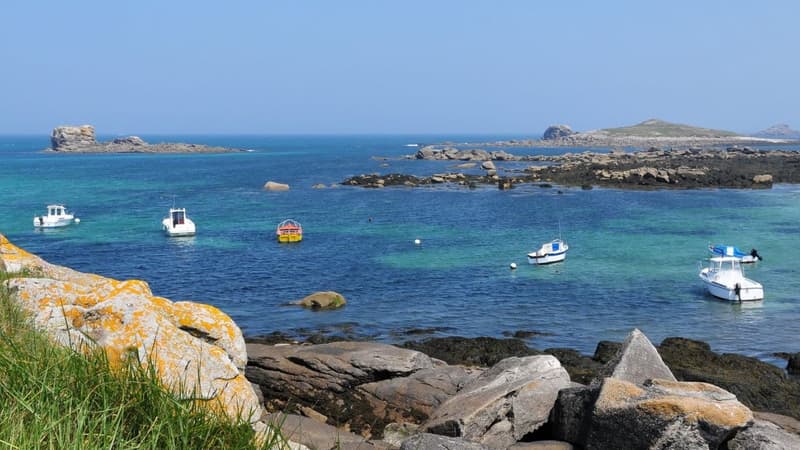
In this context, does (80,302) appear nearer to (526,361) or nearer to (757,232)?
(526,361)

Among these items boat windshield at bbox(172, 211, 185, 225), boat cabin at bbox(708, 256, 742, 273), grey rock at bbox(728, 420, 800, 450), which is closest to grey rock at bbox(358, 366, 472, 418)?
grey rock at bbox(728, 420, 800, 450)

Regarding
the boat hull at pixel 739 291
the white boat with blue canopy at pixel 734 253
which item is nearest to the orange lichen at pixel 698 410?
the boat hull at pixel 739 291

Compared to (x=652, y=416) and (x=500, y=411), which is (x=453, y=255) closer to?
(x=500, y=411)

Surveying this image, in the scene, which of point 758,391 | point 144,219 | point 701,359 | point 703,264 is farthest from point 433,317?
point 144,219

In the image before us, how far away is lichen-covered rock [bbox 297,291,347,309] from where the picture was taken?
3372 centimetres

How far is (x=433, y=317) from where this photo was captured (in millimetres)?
31828

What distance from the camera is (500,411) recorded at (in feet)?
41.1

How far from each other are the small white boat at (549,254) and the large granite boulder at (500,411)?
2965cm

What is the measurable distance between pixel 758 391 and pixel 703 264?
2380 centimetres

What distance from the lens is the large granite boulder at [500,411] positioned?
40.0 ft

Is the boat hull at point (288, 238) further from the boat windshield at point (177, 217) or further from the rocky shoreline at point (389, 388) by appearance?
the rocky shoreline at point (389, 388)

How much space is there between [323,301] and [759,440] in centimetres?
2583

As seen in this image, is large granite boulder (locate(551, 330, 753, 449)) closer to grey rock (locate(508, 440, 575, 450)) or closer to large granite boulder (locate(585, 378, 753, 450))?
large granite boulder (locate(585, 378, 753, 450))

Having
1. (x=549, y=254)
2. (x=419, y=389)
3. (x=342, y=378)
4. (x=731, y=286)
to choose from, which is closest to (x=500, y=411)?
(x=419, y=389)
